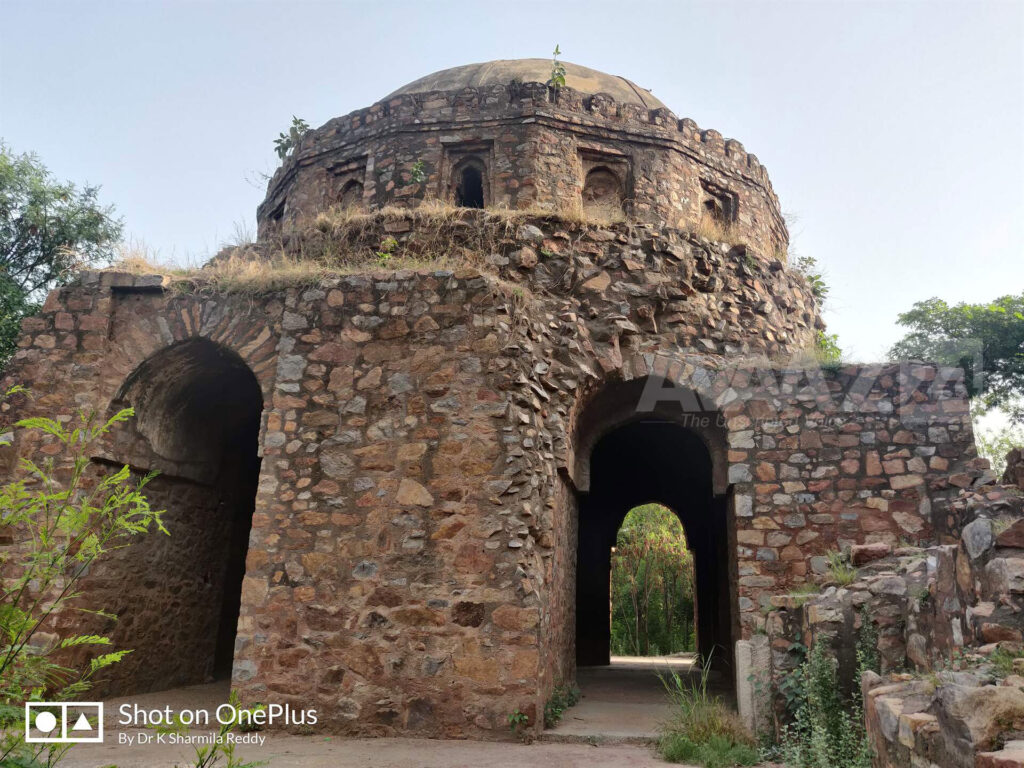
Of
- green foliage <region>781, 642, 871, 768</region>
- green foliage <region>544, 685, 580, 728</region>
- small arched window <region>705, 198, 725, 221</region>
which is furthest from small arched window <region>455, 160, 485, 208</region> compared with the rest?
green foliage <region>781, 642, 871, 768</region>

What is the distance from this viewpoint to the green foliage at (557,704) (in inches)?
254

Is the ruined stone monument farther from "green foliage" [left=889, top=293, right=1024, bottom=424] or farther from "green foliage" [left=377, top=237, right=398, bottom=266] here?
"green foliage" [left=889, top=293, right=1024, bottom=424]

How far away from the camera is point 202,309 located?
7859 millimetres

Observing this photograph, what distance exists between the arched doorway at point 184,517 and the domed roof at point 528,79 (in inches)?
251

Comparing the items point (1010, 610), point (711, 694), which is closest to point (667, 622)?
point (711, 694)

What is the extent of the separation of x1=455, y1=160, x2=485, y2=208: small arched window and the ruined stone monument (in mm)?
418

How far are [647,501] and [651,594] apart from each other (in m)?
11.0

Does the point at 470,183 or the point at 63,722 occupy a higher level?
the point at 470,183

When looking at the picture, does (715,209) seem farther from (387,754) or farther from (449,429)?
(387,754)

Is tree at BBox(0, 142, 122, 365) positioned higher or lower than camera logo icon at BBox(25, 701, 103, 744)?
higher

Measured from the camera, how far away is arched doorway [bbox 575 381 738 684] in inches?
408

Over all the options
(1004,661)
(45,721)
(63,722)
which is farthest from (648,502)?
(45,721)

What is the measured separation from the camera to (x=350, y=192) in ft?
38.6

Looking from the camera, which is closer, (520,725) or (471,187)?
(520,725)
